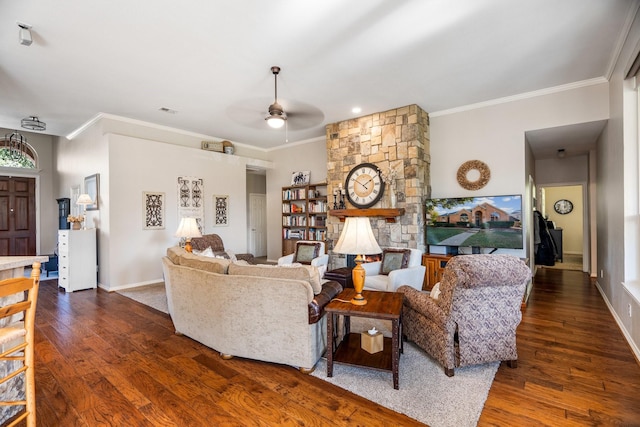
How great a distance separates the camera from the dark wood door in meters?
7.19

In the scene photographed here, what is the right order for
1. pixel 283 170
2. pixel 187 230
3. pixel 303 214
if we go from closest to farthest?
1. pixel 187 230
2. pixel 303 214
3. pixel 283 170

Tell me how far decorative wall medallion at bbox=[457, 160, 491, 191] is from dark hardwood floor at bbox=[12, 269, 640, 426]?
212 cm

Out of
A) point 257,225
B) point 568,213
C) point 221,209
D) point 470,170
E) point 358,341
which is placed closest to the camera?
Result: point 358,341

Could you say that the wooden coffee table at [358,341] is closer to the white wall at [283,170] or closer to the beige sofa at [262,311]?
the beige sofa at [262,311]

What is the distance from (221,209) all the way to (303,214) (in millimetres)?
1815

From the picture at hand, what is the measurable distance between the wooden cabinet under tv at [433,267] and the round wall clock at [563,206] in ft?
23.6

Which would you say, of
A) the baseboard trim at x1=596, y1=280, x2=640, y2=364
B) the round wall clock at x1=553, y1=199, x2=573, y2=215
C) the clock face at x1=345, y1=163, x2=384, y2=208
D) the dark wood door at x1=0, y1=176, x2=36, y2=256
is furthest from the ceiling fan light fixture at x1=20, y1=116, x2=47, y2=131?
the round wall clock at x1=553, y1=199, x2=573, y2=215

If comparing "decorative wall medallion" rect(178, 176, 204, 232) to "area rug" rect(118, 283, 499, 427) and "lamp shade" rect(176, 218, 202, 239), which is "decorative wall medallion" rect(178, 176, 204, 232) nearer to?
"lamp shade" rect(176, 218, 202, 239)

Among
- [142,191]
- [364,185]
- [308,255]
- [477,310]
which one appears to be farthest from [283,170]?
[477,310]

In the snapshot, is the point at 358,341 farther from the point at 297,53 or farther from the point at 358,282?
the point at 297,53

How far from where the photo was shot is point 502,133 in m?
4.63

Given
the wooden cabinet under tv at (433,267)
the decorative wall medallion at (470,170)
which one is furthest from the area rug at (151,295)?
the decorative wall medallion at (470,170)

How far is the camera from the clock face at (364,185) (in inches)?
206

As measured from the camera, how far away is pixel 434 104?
191 inches
